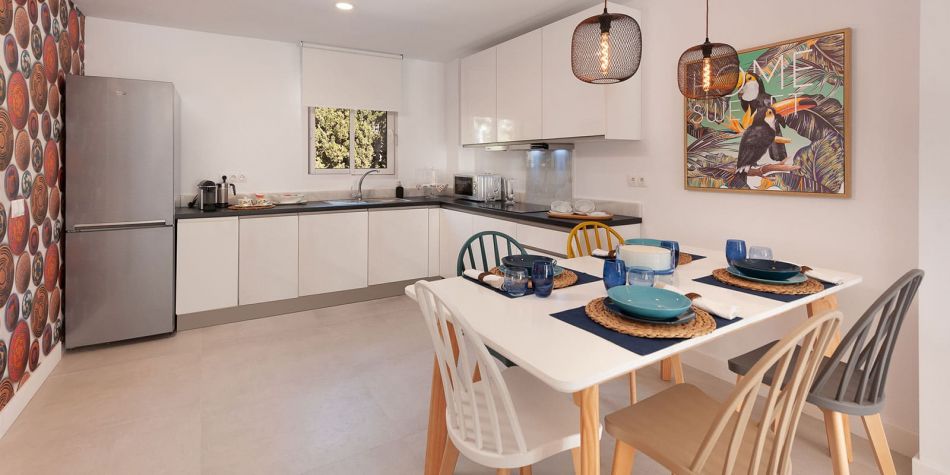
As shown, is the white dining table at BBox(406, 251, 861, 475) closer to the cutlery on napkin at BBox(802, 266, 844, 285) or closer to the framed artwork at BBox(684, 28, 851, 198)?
the cutlery on napkin at BBox(802, 266, 844, 285)

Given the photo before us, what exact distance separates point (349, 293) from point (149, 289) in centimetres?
149

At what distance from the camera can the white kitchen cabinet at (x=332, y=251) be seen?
13.2ft

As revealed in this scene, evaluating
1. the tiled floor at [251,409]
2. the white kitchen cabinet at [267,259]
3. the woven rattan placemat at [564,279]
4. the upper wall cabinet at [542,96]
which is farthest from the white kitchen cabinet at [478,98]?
the woven rattan placemat at [564,279]

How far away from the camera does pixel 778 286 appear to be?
1755 millimetres

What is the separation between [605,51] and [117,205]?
3186 mm

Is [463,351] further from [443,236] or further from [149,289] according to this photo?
[443,236]

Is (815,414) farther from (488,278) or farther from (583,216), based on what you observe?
(488,278)

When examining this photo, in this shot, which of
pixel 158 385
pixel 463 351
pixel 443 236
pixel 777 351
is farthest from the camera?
pixel 443 236

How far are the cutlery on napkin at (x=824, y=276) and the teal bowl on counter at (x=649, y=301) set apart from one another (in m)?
0.77

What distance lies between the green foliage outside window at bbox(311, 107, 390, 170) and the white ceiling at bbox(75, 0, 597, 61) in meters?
0.69

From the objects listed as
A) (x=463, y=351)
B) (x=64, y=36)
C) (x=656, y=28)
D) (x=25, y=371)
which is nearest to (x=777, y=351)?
(x=463, y=351)

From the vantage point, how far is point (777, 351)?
1031 millimetres

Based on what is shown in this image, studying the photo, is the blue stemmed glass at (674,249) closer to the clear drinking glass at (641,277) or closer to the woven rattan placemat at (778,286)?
the woven rattan placemat at (778,286)

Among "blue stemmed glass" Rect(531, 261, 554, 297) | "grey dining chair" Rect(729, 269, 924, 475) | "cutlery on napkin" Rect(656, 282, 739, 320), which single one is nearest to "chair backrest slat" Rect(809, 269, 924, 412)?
"grey dining chair" Rect(729, 269, 924, 475)
